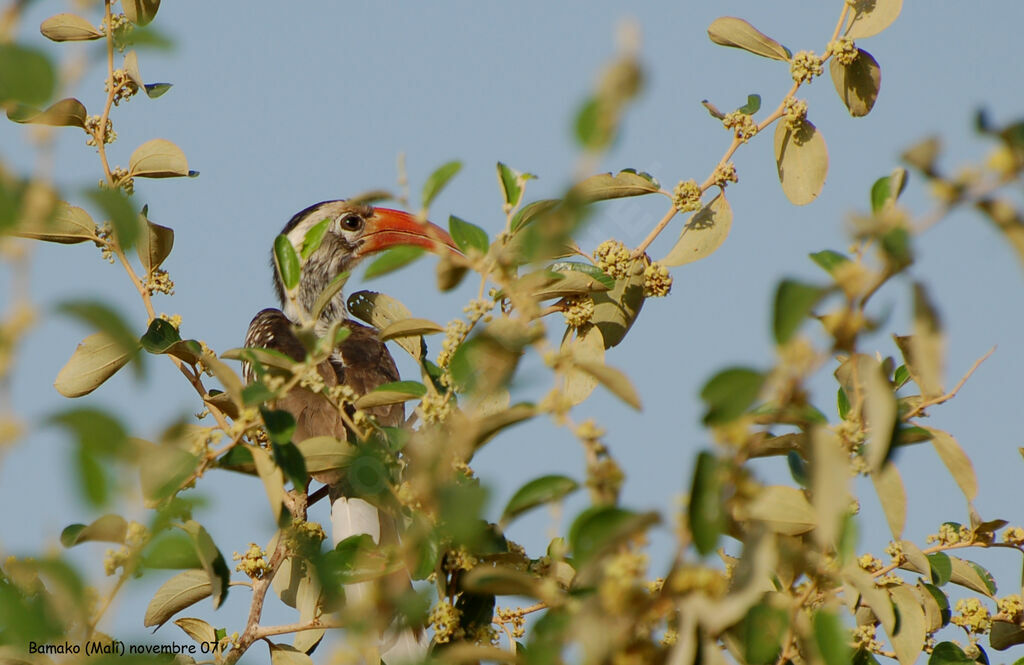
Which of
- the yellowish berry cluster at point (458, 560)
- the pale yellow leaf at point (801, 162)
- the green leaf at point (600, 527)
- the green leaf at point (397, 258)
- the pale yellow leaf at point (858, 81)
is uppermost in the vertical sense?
the pale yellow leaf at point (858, 81)

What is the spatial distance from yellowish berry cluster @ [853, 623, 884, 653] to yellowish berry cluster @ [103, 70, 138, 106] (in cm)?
270

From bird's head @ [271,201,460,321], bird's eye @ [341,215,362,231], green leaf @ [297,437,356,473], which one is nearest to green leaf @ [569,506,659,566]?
green leaf @ [297,437,356,473]

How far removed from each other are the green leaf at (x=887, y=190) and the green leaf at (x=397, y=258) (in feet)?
2.39

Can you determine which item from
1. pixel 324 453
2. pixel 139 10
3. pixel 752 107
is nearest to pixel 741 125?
pixel 752 107

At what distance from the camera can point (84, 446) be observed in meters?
1.22

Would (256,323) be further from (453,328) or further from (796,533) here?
(796,533)

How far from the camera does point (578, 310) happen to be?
10.4 feet

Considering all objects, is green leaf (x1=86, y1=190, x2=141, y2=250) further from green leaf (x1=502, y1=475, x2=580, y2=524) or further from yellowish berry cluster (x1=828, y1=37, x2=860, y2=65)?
yellowish berry cluster (x1=828, y1=37, x2=860, y2=65)

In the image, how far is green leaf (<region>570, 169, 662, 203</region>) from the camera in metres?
3.14

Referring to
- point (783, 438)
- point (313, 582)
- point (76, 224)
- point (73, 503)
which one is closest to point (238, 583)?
point (313, 582)

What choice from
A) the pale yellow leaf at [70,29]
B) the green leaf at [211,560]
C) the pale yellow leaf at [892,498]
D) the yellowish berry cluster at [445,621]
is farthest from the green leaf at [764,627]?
the pale yellow leaf at [70,29]

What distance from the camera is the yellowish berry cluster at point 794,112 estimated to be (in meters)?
3.19

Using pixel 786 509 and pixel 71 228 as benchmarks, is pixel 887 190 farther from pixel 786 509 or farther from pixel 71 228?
pixel 71 228

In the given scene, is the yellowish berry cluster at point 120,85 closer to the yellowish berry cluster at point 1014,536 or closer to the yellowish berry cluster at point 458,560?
the yellowish berry cluster at point 458,560
